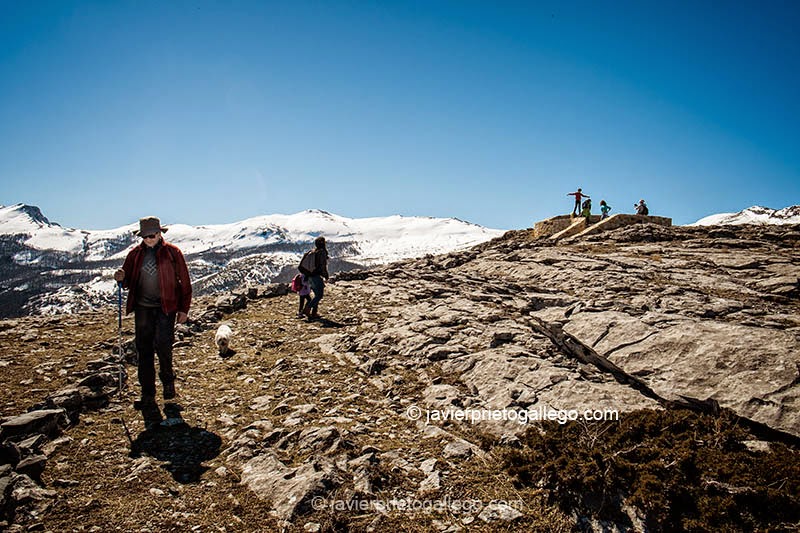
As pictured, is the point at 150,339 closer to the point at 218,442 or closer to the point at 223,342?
the point at 218,442

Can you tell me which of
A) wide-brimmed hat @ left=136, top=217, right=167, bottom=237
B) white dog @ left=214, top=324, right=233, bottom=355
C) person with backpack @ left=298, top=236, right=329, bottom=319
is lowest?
white dog @ left=214, top=324, right=233, bottom=355

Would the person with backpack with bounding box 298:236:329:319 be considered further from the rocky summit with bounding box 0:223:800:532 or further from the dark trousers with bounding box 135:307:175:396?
the dark trousers with bounding box 135:307:175:396

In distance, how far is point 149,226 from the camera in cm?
798

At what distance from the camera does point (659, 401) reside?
7.00m

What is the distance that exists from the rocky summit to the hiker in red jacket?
0.94 m

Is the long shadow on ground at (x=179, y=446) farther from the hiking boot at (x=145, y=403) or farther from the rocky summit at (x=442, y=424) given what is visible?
the hiking boot at (x=145, y=403)

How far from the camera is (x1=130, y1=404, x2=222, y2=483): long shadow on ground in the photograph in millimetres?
5809

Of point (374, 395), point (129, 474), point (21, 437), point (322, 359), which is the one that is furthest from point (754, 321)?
point (21, 437)

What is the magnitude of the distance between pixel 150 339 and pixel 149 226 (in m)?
2.40

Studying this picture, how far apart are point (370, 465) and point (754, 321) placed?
10071 mm

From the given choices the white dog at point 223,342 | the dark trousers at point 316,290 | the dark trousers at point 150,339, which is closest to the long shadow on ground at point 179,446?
the dark trousers at point 150,339

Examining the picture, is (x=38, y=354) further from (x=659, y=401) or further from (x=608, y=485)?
(x=659, y=401)

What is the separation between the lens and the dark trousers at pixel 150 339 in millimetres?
7824

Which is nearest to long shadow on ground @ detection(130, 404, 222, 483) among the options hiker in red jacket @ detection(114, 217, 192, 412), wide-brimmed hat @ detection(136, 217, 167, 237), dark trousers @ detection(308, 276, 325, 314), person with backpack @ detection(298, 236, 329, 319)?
hiker in red jacket @ detection(114, 217, 192, 412)
